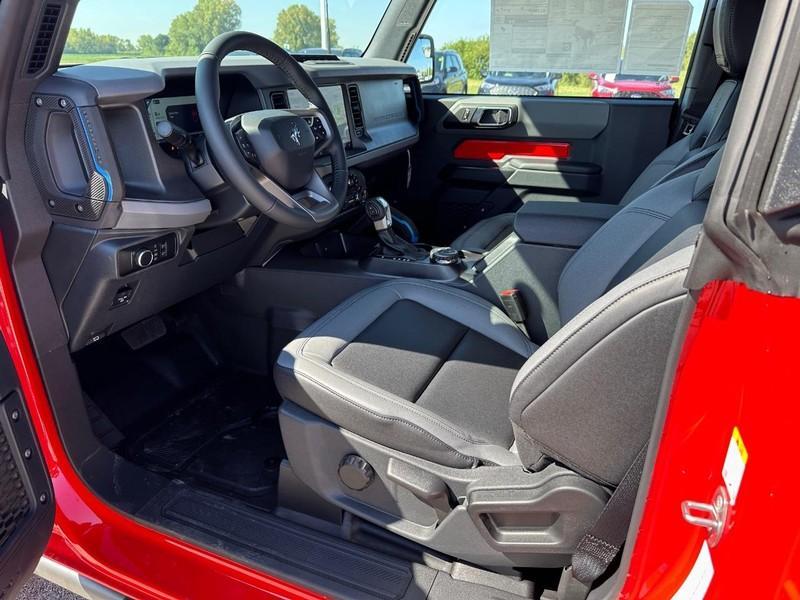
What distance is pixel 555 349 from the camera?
3.17 ft

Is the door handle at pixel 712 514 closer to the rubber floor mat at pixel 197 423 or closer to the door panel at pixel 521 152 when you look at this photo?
the rubber floor mat at pixel 197 423

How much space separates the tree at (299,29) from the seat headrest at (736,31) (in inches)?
56.9

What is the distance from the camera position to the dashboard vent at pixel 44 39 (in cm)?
109

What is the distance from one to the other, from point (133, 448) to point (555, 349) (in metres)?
1.31

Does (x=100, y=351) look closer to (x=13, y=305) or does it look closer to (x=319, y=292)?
(x=319, y=292)

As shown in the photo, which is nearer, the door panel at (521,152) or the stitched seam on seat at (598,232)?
the stitched seam on seat at (598,232)

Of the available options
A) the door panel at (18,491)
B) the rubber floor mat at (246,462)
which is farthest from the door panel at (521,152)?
the door panel at (18,491)

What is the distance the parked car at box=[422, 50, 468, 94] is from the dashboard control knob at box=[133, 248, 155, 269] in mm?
1851

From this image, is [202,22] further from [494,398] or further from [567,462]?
[567,462]

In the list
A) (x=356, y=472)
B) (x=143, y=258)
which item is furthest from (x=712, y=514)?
(x=143, y=258)

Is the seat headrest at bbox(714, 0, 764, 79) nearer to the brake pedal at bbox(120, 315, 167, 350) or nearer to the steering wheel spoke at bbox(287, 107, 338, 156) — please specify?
the steering wheel spoke at bbox(287, 107, 338, 156)

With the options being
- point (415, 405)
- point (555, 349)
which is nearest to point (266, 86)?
point (415, 405)

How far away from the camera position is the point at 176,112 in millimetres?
1521

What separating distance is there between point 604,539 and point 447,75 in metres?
2.34
